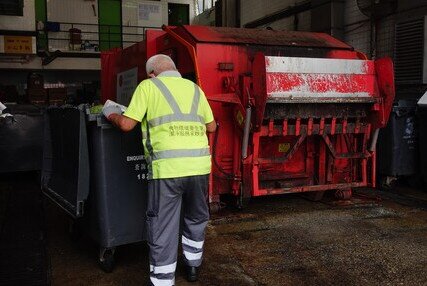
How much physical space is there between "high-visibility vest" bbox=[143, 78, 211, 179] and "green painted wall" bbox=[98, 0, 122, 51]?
615 inches

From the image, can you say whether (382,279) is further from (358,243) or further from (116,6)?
(116,6)

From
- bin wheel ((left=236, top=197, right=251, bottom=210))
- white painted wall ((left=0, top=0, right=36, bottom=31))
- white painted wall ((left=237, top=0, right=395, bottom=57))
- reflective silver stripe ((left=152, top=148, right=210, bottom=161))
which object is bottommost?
bin wheel ((left=236, top=197, right=251, bottom=210))

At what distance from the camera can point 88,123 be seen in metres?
3.17

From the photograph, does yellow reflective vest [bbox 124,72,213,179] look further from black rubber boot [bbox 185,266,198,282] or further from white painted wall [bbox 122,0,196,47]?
white painted wall [bbox 122,0,196,47]

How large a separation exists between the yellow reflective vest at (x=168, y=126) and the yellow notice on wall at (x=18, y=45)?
1314 cm

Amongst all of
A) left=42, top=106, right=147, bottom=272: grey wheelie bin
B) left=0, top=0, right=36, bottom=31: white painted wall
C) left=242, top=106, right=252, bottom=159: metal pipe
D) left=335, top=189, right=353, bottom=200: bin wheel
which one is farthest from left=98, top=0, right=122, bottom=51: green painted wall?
left=42, top=106, right=147, bottom=272: grey wheelie bin

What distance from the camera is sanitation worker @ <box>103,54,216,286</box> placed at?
2.75 metres

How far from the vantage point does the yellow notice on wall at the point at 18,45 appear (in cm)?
1432

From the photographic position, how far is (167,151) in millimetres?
2752

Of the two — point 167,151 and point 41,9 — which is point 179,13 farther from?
point 167,151

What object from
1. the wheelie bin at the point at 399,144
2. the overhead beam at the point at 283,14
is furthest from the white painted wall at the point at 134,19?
the wheelie bin at the point at 399,144

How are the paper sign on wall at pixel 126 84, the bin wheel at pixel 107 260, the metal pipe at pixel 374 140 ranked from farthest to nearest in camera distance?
1. the paper sign on wall at pixel 126 84
2. the metal pipe at pixel 374 140
3. the bin wheel at pixel 107 260

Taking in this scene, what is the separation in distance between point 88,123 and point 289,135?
88.1 inches

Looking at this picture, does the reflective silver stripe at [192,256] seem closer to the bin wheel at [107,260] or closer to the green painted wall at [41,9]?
the bin wheel at [107,260]
